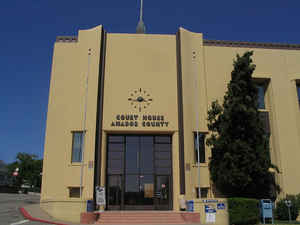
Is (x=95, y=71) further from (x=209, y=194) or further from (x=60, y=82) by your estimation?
(x=209, y=194)

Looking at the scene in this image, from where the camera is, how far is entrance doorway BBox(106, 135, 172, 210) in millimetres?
21469

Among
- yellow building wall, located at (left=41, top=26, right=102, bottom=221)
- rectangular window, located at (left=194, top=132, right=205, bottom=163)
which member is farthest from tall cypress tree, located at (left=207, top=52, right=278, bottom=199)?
yellow building wall, located at (left=41, top=26, right=102, bottom=221)

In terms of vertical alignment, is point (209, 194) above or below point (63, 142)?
below

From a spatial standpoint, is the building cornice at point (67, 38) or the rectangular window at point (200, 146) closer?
the rectangular window at point (200, 146)

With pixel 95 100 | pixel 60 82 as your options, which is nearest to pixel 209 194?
pixel 95 100

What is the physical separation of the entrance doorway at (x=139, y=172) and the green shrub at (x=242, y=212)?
566 centimetres

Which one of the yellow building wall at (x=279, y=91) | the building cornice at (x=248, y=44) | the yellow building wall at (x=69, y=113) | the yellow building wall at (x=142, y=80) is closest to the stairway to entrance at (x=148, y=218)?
the yellow building wall at (x=69, y=113)

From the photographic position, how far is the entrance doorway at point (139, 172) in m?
21.5

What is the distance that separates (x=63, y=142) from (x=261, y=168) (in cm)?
1378

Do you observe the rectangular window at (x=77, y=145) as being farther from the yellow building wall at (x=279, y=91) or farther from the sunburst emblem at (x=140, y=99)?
the yellow building wall at (x=279, y=91)

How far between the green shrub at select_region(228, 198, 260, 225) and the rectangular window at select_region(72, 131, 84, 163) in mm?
10931

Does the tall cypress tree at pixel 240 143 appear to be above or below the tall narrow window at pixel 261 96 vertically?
below

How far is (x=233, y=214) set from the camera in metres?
16.9

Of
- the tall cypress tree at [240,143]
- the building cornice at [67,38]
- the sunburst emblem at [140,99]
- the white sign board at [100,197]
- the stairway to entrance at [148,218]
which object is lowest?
the stairway to entrance at [148,218]
